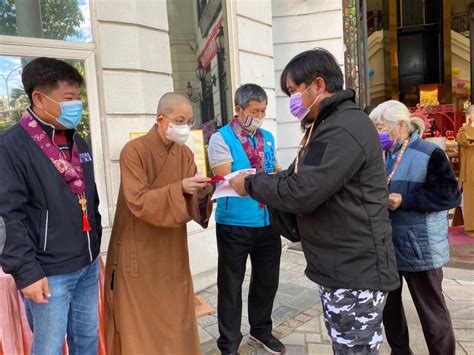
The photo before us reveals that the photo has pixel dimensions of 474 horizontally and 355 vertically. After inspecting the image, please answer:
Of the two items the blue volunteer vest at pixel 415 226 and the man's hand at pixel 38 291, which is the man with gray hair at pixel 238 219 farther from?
the man's hand at pixel 38 291

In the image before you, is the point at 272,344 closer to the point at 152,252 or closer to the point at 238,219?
the point at 238,219

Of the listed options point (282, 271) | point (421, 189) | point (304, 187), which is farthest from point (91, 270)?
point (282, 271)

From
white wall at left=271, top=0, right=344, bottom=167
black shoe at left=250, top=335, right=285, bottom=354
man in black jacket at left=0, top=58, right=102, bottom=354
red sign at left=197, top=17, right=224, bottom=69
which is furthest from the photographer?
white wall at left=271, top=0, right=344, bottom=167

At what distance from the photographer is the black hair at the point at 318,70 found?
72.8 inches

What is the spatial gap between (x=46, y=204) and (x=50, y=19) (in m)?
2.69

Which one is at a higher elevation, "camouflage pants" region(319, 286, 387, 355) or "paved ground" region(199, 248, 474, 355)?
"camouflage pants" region(319, 286, 387, 355)

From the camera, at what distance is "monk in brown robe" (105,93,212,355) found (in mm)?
2289

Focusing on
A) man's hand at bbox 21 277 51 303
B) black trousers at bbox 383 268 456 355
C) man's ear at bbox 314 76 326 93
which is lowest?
black trousers at bbox 383 268 456 355

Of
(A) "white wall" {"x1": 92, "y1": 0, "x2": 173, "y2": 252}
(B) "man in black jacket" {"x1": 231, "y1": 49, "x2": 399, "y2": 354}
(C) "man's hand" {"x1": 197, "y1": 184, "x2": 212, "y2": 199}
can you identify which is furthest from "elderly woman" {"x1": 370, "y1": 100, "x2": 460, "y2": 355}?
(A) "white wall" {"x1": 92, "y1": 0, "x2": 173, "y2": 252}

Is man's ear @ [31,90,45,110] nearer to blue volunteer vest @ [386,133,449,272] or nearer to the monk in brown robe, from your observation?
the monk in brown robe

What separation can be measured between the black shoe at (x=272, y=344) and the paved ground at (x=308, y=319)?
6cm

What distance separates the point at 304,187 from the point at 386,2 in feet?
74.0

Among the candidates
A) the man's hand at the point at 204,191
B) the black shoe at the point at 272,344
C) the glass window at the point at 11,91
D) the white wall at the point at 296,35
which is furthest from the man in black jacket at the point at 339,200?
the white wall at the point at 296,35

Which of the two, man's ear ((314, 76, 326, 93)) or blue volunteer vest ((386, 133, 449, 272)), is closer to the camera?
man's ear ((314, 76, 326, 93))
